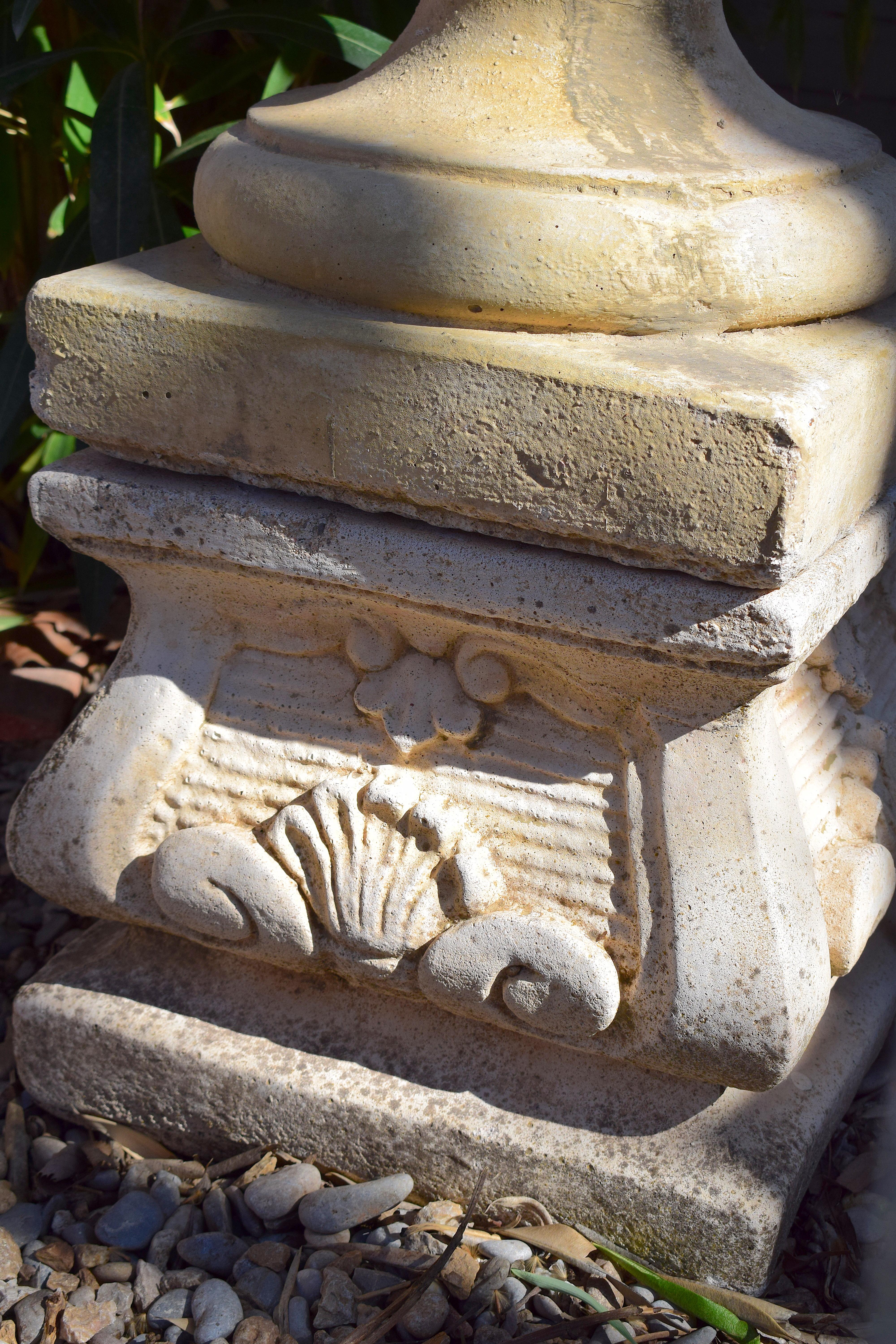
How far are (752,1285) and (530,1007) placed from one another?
400 millimetres

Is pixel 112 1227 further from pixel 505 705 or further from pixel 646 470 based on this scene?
pixel 646 470

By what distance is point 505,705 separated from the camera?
1426mm

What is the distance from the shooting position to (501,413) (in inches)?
47.6

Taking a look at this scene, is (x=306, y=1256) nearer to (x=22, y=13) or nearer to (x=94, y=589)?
(x=94, y=589)

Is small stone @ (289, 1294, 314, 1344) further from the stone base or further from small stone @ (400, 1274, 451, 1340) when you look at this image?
the stone base

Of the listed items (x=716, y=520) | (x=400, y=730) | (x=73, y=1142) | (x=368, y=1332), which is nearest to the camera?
(x=716, y=520)

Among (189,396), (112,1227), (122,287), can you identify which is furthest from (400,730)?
(112,1227)

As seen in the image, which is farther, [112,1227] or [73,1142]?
[73,1142]

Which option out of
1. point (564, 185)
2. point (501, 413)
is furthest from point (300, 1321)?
point (564, 185)

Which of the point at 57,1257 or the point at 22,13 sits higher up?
the point at 22,13

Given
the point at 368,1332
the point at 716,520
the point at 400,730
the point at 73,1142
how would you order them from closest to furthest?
1. the point at 716,520
2. the point at 368,1332
3. the point at 400,730
4. the point at 73,1142

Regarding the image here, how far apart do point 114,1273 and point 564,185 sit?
1.31 metres

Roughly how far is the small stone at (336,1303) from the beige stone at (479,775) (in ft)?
1.07

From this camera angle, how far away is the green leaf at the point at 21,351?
2.20 m
